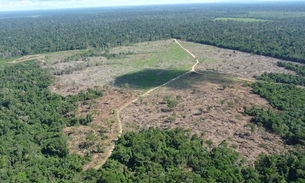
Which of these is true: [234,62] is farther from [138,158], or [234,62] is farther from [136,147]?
[138,158]

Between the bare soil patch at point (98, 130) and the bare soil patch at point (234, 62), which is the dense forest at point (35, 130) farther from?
the bare soil patch at point (234, 62)

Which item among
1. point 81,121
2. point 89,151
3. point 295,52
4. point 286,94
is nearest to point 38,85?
point 81,121

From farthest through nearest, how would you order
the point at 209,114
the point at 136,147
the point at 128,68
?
the point at 128,68 → the point at 209,114 → the point at 136,147

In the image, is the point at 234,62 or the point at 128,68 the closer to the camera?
the point at 128,68

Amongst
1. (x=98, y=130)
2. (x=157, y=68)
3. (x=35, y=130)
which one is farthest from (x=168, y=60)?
(x=35, y=130)

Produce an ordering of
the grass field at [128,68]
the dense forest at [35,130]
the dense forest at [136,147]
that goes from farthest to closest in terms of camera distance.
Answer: the grass field at [128,68] → the dense forest at [35,130] → the dense forest at [136,147]

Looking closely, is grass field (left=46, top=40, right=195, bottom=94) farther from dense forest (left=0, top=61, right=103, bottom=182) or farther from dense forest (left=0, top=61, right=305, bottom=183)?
dense forest (left=0, top=61, right=305, bottom=183)

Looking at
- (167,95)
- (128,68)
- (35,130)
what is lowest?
(128,68)

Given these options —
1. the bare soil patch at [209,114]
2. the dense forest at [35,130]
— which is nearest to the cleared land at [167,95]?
the bare soil patch at [209,114]
